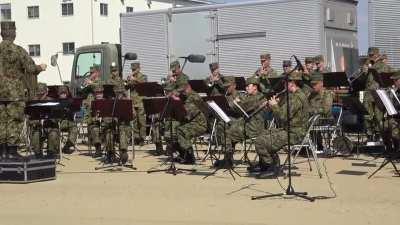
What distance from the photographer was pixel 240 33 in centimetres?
1894

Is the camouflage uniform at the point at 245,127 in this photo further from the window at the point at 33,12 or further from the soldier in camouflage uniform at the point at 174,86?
the window at the point at 33,12

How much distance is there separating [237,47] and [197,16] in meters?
1.53

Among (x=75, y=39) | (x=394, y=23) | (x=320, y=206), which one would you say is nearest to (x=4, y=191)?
(x=320, y=206)

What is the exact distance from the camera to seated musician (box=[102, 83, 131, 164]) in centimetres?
1321

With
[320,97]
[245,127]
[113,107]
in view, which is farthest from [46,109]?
[320,97]

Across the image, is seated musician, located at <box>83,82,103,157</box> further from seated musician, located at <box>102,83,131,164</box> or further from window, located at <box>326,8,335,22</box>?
window, located at <box>326,8,335,22</box>

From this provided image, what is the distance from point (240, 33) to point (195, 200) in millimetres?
10245

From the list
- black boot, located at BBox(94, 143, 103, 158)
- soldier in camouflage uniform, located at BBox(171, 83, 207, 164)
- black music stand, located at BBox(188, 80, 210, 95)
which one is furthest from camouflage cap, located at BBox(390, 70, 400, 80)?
black boot, located at BBox(94, 143, 103, 158)

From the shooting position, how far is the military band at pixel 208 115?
10.8 meters

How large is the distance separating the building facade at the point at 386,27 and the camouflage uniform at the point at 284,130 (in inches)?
234

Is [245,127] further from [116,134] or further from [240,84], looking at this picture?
[240,84]

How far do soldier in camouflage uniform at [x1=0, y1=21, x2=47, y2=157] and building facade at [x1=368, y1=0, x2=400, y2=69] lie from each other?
25.8 ft

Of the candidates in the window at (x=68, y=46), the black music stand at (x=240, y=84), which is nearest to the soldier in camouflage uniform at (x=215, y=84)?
the black music stand at (x=240, y=84)

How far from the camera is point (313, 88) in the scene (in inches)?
506
